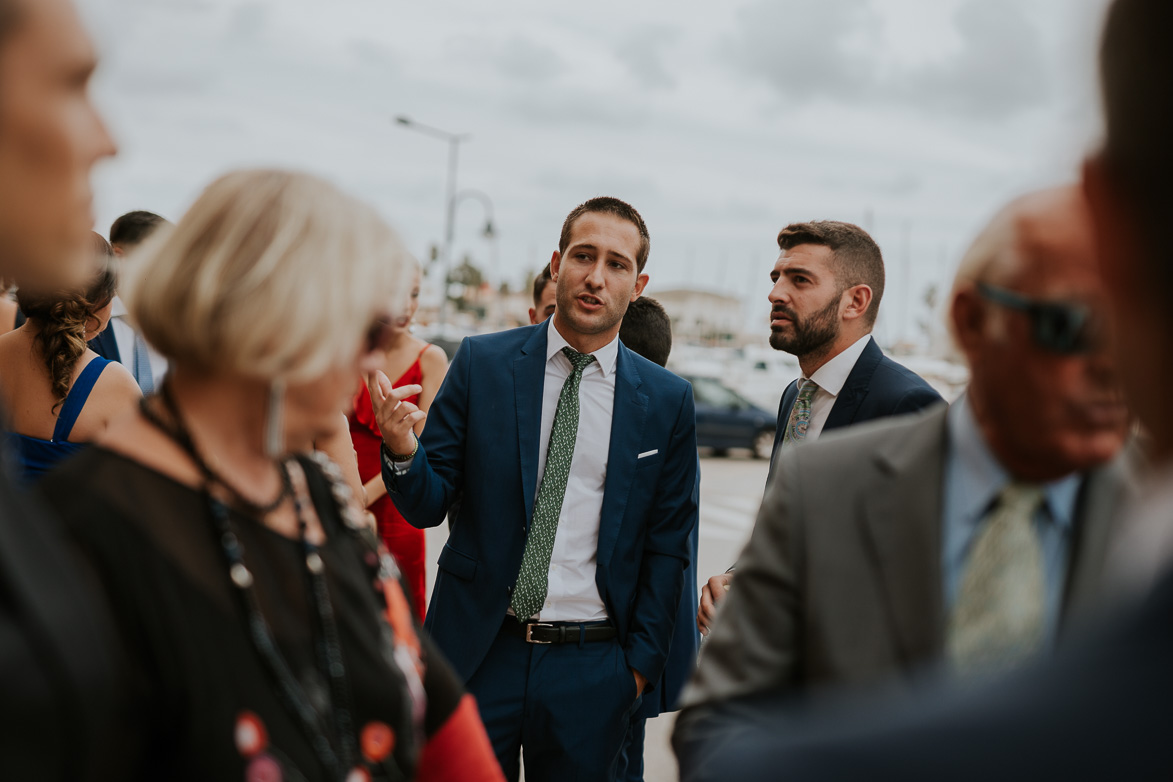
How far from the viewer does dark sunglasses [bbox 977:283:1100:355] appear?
1.33 m

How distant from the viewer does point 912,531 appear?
1546 millimetres

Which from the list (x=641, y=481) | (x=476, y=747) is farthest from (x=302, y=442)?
(x=641, y=481)

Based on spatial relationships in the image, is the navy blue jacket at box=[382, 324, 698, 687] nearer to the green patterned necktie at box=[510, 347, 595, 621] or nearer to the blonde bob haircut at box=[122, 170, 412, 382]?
the green patterned necktie at box=[510, 347, 595, 621]

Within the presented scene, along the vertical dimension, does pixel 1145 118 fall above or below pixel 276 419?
above

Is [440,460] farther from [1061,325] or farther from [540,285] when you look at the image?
[540,285]

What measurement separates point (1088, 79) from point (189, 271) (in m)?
1.23

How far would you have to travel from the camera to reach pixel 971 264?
61.2 inches

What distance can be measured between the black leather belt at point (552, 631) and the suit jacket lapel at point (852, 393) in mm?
1164

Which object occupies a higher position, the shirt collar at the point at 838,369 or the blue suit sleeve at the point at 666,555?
the shirt collar at the point at 838,369

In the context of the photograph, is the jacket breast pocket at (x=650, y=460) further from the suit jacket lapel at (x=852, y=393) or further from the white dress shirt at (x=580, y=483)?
the suit jacket lapel at (x=852, y=393)

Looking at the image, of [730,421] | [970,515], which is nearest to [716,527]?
[730,421]

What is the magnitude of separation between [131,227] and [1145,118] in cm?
544

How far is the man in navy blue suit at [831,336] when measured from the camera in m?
3.23

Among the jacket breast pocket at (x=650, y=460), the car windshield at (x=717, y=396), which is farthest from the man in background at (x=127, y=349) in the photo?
the car windshield at (x=717, y=396)
